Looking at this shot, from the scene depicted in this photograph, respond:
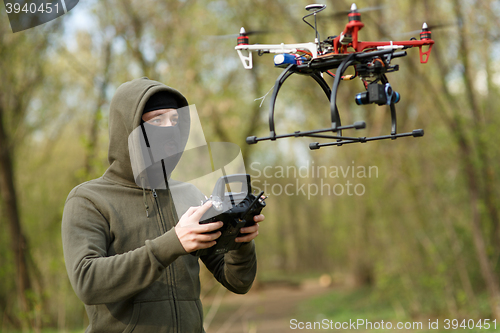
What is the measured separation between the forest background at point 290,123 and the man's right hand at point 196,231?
4006 millimetres

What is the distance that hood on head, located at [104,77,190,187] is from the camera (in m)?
1.92

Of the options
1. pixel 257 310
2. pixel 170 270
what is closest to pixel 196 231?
pixel 170 270

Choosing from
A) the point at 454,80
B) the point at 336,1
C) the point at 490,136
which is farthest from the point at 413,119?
the point at 336,1

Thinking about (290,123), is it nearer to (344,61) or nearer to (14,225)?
(14,225)

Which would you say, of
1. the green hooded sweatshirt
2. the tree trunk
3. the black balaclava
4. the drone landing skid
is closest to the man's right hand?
the green hooded sweatshirt

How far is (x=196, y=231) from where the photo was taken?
1.60m

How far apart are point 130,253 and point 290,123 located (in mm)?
11947

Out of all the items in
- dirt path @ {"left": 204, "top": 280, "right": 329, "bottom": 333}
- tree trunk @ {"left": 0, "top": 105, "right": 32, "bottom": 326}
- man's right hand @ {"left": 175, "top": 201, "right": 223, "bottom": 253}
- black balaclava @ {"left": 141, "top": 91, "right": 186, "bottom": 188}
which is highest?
black balaclava @ {"left": 141, "top": 91, "right": 186, "bottom": 188}

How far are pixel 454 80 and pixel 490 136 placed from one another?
148 centimetres

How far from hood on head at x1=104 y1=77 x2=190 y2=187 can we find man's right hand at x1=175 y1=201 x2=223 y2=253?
0.51m

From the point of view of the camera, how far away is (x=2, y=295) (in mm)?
8781

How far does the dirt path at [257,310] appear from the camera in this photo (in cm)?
930

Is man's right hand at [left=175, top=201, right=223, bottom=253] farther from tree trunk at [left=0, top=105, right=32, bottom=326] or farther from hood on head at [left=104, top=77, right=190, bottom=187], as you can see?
tree trunk at [left=0, top=105, right=32, bottom=326]

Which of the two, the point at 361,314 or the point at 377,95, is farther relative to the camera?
the point at 361,314
